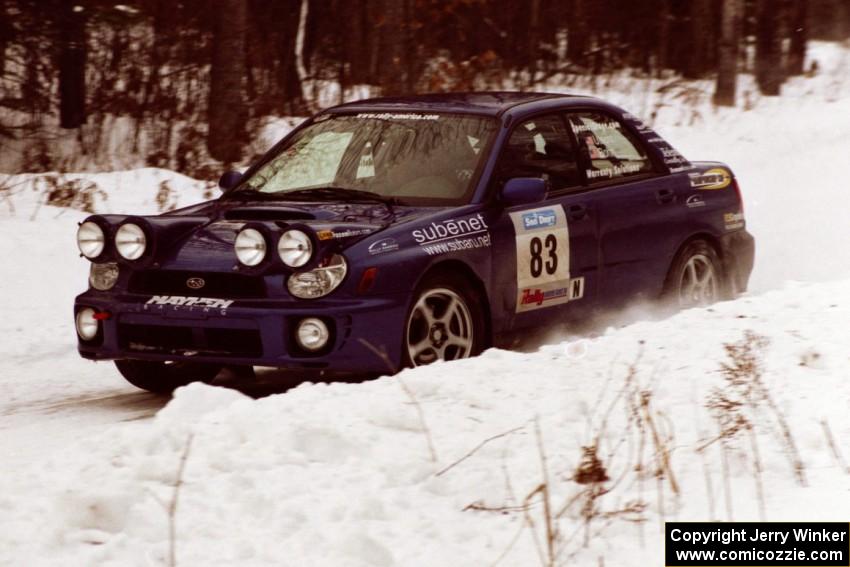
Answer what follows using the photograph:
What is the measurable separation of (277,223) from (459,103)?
188cm

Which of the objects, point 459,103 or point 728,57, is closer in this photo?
point 459,103

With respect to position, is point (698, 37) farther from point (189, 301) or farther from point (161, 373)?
point (189, 301)

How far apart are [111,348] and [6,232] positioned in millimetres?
4635

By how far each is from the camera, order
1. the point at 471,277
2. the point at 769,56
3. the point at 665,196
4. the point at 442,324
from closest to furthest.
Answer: the point at 442,324 < the point at 471,277 < the point at 665,196 < the point at 769,56

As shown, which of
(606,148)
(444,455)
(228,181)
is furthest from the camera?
(606,148)

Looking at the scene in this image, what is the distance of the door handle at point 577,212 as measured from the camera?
840cm

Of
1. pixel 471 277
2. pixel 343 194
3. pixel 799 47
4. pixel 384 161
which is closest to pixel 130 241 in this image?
pixel 343 194

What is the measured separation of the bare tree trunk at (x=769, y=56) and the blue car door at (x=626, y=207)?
51.3 feet

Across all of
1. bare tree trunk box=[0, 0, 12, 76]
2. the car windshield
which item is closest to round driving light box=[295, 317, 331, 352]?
the car windshield

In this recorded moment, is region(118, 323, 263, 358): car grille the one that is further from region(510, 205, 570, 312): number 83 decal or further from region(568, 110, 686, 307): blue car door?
region(568, 110, 686, 307): blue car door

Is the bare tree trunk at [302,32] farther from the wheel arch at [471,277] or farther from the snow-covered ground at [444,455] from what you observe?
the wheel arch at [471,277]

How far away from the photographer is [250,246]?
7.16m

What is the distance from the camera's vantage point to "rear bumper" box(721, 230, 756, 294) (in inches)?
384

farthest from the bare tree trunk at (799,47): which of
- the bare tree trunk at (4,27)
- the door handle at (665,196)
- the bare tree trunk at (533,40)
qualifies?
the door handle at (665,196)
